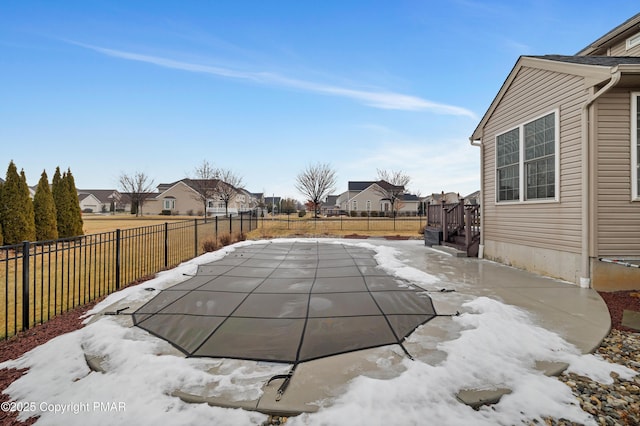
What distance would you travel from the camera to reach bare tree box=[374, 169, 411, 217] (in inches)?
1577

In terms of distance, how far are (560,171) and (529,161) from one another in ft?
3.20

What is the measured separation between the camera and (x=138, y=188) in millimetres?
42625

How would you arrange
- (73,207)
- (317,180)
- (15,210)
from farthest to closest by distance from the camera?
(317,180), (73,207), (15,210)

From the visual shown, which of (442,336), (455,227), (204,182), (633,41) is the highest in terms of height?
(633,41)

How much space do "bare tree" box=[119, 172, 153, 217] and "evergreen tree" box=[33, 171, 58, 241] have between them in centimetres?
3495

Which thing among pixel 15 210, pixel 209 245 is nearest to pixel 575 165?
pixel 209 245

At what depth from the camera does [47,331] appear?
321cm

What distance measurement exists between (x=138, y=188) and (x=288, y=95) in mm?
37631

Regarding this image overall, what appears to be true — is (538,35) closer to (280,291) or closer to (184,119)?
(280,291)

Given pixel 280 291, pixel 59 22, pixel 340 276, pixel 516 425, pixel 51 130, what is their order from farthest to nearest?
pixel 51 130
pixel 59 22
pixel 340 276
pixel 280 291
pixel 516 425

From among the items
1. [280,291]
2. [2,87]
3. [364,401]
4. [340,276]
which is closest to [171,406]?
[364,401]

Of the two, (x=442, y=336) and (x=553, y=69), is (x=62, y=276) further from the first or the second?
(x=553, y=69)

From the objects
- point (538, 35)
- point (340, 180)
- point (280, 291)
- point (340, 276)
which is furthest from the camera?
point (340, 180)

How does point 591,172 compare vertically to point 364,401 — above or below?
above
